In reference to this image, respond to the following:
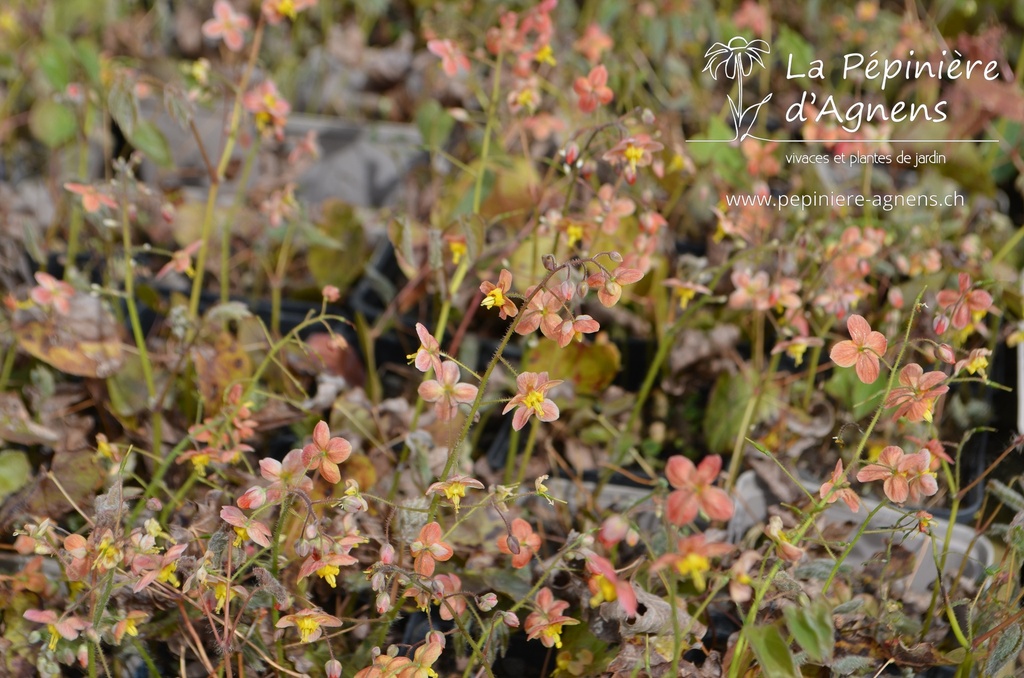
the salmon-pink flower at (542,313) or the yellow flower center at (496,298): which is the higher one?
the yellow flower center at (496,298)

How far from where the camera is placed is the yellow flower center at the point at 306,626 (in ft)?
2.26

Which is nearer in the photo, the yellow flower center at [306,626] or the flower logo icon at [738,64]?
the yellow flower center at [306,626]

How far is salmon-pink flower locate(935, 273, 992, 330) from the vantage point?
854mm

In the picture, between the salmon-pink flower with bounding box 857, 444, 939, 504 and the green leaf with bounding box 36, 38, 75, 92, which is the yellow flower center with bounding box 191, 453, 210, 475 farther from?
the green leaf with bounding box 36, 38, 75, 92

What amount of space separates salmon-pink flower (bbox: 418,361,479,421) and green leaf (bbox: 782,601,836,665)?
292 mm

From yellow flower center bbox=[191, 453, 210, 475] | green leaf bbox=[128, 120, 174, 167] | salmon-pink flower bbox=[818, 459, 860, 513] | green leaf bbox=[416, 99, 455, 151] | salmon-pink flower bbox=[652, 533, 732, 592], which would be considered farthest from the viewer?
green leaf bbox=[416, 99, 455, 151]

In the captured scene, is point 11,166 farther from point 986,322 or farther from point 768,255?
point 986,322

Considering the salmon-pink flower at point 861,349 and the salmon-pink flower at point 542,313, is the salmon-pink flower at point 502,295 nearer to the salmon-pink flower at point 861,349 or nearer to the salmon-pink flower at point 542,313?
the salmon-pink flower at point 542,313

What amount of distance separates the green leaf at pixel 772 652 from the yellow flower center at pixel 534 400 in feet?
0.72

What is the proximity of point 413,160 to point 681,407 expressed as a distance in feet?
2.93

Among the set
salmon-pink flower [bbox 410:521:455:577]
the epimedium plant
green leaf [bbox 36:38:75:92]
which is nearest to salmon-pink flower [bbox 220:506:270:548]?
the epimedium plant

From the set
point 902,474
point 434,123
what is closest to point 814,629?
point 902,474

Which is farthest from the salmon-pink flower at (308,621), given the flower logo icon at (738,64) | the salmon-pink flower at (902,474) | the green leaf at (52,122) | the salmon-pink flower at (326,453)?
the green leaf at (52,122)

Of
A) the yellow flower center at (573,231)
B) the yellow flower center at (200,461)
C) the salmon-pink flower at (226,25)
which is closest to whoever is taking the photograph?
the yellow flower center at (200,461)
